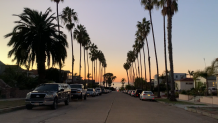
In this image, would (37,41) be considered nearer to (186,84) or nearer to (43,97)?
(43,97)

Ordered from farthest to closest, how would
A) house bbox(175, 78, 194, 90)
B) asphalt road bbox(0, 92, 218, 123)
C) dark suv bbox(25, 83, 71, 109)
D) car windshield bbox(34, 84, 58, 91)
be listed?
house bbox(175, 78, 194, 90)
car windshield bbox(34, 84, 58, 91)
dark suv bbox(25, 83, 71, 109)
asphalt road bbox(0, 92, 218, 123)

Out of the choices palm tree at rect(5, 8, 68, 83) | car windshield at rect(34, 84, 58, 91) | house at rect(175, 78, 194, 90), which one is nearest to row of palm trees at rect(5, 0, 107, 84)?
palm tree at rect(5, 8, 68, 83)

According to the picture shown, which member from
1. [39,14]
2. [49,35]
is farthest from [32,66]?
[39,14]

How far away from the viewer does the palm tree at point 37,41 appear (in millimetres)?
23219

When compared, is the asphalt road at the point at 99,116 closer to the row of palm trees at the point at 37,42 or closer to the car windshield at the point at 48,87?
the car windshield at the point at 48,87

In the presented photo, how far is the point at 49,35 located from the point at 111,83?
16397 cm

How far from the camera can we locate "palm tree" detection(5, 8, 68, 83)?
23219 millimetres

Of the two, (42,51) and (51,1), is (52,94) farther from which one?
(51,1)

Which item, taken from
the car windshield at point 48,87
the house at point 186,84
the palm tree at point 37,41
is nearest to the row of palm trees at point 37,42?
the palm tree at point 37,41

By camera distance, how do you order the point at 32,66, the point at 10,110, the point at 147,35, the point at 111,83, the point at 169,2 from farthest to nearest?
the point at 111,83, the point at 147,35, the point at 169,2, the point at 32,66, the point at 10,110

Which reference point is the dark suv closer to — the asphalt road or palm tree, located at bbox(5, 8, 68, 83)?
the asphalt road

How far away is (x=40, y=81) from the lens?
24.9m

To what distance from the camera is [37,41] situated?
23.6 metres

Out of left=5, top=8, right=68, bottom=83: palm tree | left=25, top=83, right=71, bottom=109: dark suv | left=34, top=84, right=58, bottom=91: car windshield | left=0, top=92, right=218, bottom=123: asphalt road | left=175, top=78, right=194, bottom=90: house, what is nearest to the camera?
left=0, top=92, right=218, bottom=123: asphalt road
